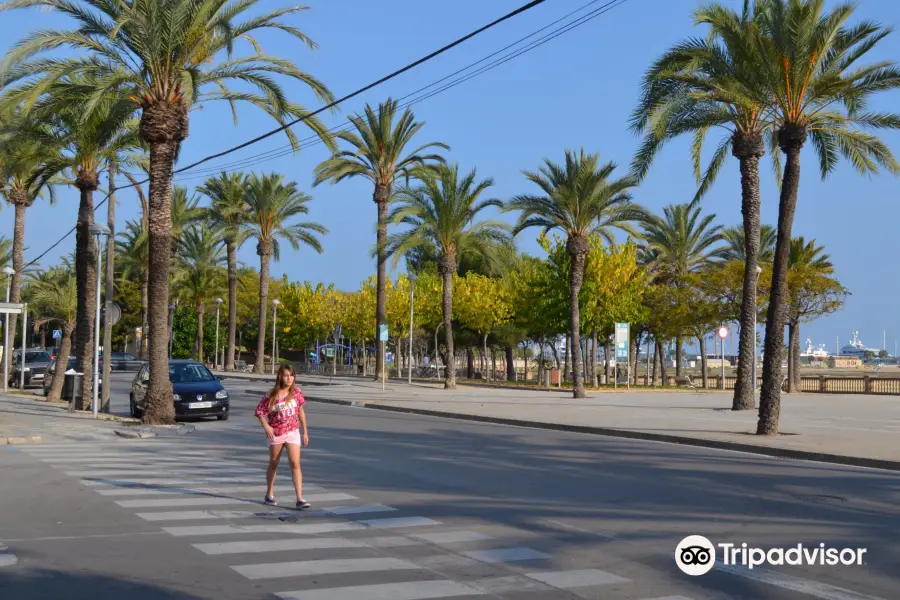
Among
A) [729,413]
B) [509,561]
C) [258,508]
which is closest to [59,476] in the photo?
[258,508]

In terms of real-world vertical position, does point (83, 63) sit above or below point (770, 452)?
above

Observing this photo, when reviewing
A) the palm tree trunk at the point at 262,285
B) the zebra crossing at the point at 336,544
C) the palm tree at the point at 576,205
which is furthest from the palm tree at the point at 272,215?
the zebra crossing at the point at 336,544

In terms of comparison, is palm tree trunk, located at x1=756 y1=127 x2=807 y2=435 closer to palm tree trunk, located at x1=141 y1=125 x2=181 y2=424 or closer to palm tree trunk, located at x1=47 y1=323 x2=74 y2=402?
palm tree trunk, located at x1=141 y1=125 x2=181 y2=424

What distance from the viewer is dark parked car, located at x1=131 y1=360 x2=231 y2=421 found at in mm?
24875

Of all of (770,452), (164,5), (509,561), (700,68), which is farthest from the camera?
(700,68)

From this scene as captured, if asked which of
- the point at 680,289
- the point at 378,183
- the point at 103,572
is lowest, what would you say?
the point at 103,572

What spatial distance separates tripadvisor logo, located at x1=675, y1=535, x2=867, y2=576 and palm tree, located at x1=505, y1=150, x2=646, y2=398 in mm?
29455

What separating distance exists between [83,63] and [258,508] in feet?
51.4

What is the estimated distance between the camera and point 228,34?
75.7ft

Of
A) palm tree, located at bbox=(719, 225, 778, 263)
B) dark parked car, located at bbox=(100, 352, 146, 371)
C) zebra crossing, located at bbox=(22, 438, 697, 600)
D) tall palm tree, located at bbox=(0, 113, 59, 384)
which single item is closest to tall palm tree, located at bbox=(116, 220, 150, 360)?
dark parked car, located at bbox=(100, 352, 146, 371)

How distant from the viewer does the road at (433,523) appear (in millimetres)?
7367

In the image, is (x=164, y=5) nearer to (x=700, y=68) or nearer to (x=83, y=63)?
(x=83, y=63)

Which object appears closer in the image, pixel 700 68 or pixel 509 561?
pixel 509 561

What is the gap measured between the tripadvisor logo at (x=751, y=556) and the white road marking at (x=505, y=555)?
1.21 metres
